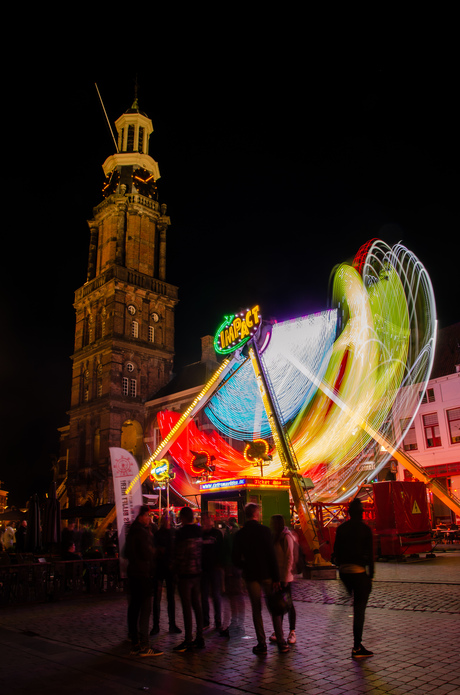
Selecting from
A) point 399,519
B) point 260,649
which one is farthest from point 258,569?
point 399,519

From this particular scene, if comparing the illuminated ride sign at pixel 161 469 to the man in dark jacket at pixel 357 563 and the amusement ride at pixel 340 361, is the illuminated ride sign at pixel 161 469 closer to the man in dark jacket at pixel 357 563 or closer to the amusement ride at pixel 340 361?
the amusement ride at pixel 340 361

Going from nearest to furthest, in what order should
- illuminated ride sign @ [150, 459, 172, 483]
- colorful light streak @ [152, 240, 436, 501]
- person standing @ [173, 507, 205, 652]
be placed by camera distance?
person standing @ [173, 507, 205, 652] < colorful light streak @ [152, 240, 436, 501] < illuminated ride sign @ [150, 459, 172, 483]

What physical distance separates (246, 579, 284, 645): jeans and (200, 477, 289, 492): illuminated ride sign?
41.4ft

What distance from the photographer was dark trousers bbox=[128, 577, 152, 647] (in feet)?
23.6

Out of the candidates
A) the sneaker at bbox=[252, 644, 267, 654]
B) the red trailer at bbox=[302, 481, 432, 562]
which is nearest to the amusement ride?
the red trailer at bbox=[302, 481, 432, 562]

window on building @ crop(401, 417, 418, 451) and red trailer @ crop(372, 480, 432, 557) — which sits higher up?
window on building @ crop(401, 417, 418, 451)

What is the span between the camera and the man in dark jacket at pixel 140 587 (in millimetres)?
7137

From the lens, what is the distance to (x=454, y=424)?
102 feet

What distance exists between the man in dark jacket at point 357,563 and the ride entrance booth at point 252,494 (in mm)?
12275

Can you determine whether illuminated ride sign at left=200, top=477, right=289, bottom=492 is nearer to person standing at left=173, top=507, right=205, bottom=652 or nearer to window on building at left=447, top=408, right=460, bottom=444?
person standing at left=173, top=507, right=205, bottom=652

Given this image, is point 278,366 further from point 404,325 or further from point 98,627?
point 98,627

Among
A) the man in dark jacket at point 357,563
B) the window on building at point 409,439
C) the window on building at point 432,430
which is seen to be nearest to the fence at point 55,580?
the man in dark jacket at point 357,563

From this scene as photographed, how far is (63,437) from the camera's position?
206 ft

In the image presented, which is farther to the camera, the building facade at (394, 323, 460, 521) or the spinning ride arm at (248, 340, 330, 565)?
the building facade at (394, 323, 460, 521)
